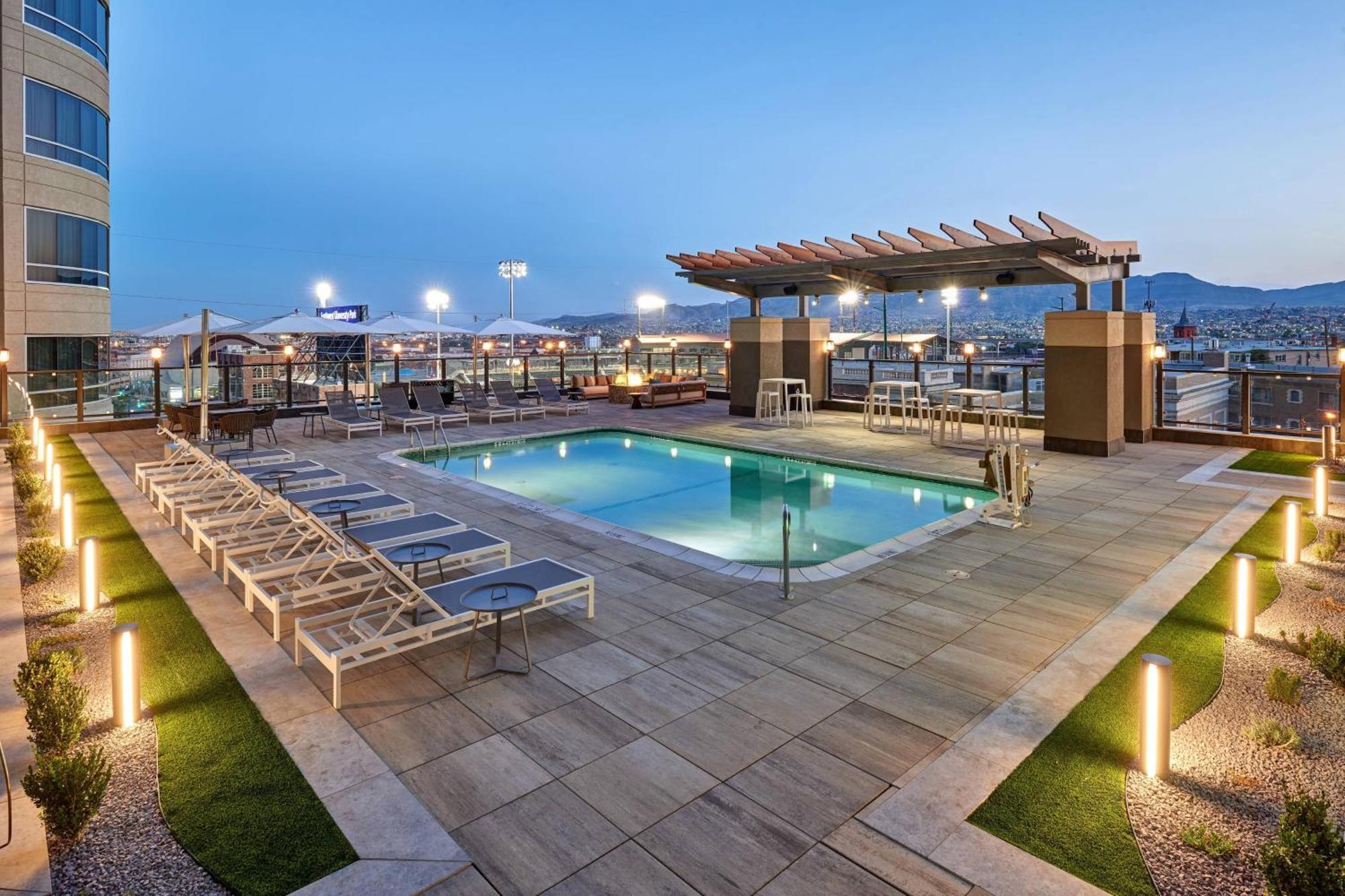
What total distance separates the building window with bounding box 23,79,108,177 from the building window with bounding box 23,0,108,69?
144 centimetres

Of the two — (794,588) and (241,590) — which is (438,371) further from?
(794,588)

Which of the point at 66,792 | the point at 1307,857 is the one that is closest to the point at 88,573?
the point at 66,792

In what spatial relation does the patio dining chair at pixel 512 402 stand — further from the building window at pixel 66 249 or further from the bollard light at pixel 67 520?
the building window at pixel 66 249

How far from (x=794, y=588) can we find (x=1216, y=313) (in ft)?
173

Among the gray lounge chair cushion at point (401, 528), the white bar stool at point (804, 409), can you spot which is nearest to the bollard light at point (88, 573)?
the gray lounge chair cushion at point (401, 528)

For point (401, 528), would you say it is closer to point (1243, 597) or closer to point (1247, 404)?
point (1243, 597)

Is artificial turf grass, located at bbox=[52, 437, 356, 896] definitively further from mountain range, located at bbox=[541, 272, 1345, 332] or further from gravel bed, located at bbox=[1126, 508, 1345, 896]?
mountain range, located at bbox=[541, 272, 1345, 332]

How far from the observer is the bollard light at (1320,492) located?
7.52 meters

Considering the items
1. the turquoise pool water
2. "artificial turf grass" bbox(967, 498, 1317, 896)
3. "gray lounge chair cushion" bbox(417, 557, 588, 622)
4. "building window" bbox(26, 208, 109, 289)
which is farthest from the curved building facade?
"artificial turf grass" bbox(967, 498, 1317, 896)

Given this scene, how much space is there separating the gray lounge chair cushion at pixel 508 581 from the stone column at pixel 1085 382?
31.1 feet

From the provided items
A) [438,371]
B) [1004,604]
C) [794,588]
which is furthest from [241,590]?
[438,371]

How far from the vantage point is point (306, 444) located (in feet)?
43.0

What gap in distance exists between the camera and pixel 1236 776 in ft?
10.8

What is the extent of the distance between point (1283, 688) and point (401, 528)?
5.96 m
